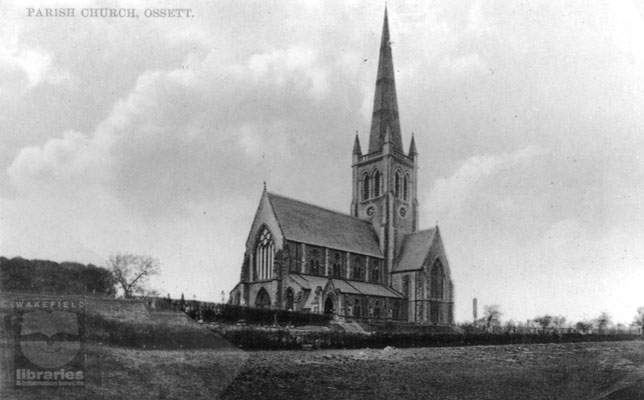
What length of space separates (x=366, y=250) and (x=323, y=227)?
6.16 m

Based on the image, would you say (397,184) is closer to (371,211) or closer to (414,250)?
(371,211)

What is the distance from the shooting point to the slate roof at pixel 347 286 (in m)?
41.7

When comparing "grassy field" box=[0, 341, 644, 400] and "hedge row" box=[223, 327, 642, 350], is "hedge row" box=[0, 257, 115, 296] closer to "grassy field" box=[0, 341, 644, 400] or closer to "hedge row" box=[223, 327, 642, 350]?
"grassy field" box=[0, 341, 644, 400]

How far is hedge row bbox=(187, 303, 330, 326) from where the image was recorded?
29.2 metres

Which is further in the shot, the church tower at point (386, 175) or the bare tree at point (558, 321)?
the bare tree at point (558, 321)

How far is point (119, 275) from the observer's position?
142 ft

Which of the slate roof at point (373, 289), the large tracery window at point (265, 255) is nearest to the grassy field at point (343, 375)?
the large tracery window at point (265, 255)

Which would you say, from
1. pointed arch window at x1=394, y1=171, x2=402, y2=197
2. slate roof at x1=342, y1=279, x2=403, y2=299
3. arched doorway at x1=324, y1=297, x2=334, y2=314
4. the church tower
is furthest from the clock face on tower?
arched doorway at x1=324, y1=297, x2=334, y2=314

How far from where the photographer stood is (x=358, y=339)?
87.7 feet

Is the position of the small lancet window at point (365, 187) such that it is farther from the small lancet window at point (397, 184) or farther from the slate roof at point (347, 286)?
the slate roof at point (347, 286)

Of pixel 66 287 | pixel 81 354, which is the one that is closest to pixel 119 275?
pixel 66 287

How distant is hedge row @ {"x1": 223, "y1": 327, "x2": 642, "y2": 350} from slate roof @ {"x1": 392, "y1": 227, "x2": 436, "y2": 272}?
17.0 meters

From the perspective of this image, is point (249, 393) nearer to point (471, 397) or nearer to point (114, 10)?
point (471, 397)

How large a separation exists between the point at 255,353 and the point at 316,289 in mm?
18800
